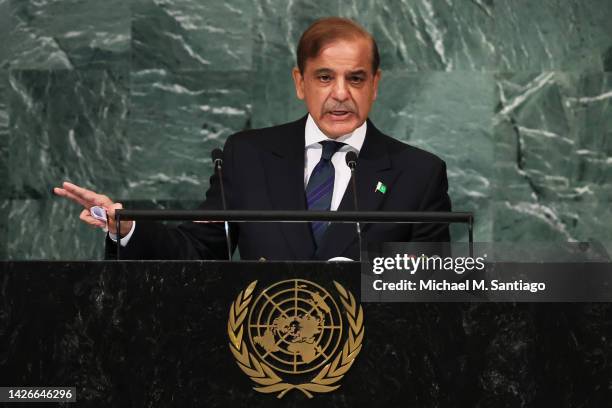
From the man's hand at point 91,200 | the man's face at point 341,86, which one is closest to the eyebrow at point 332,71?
the man's face at point 341,86

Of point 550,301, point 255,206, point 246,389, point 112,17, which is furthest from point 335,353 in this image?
point 112,17

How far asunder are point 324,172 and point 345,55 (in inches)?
16.7

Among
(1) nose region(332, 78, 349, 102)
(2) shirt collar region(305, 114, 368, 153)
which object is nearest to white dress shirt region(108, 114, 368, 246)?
(2) shirt collar region(305, 114, 368, 153)

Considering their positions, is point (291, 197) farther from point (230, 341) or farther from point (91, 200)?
point (230, 341)

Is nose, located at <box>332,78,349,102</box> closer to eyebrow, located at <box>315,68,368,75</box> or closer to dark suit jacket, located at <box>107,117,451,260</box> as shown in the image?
eyebrow, located at <box>315,68,368,75</box>

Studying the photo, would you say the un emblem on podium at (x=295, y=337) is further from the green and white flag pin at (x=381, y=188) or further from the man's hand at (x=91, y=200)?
the green and white flag pin at (x=381, y=188)

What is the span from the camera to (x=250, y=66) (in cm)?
582

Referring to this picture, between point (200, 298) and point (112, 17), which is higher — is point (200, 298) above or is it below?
below

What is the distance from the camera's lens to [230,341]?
2.77 m

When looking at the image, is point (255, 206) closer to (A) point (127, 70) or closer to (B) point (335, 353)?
(B) point (335, 353)

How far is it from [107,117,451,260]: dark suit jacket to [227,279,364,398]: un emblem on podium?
1.94 ft

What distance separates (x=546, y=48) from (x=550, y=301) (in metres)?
3.26

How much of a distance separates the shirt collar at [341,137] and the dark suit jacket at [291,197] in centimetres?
2

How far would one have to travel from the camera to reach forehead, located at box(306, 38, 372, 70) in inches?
153
